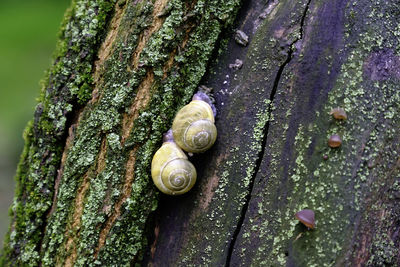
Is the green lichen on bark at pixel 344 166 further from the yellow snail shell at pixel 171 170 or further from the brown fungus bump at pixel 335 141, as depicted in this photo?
the yellow snail shell at pixel 171 170

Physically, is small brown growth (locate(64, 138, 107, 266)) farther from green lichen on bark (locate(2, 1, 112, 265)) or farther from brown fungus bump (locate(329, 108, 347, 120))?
brown fungus bump (locate(329, 108, 347, 120))

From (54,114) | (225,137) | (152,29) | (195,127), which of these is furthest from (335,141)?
(54,114)

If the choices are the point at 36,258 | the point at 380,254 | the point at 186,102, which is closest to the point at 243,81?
the point at 186,102

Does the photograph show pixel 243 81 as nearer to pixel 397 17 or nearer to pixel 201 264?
pixel 397 17

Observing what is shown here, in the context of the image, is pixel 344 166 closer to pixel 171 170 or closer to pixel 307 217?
pixel 307 217

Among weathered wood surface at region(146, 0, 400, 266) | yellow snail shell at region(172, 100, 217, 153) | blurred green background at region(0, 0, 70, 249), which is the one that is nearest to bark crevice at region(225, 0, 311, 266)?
weathered wood surface at region(146, 0, 400, 266)

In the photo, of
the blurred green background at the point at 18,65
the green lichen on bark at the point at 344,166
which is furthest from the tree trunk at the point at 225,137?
the blurred green background at the point at 18,65

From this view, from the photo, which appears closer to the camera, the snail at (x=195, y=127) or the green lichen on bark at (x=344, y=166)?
the green lichen on bark at (x=344, y=166)
